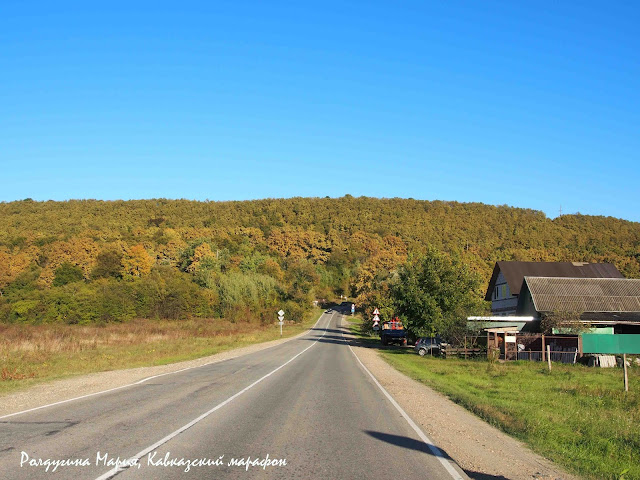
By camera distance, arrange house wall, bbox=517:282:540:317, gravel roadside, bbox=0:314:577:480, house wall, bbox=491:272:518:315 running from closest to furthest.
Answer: gravel roadside, bbox=0:314:577:480 → house wall, bbox=517:282:540:317 → house wall, bbox=491:272:518:315

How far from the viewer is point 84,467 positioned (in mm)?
6902

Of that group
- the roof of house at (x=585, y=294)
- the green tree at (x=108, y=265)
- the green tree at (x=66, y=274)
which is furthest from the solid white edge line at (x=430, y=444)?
the green tree at (x=108, y=265)

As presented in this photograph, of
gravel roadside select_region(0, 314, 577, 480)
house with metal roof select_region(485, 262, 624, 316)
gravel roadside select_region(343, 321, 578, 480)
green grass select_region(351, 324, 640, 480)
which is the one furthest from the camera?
house with metal roof select_region(485, 262, 624, 316)

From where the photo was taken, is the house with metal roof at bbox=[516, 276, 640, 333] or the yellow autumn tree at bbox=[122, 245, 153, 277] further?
the yellow autumn tree at bbox=[122, 245, 153, 277]

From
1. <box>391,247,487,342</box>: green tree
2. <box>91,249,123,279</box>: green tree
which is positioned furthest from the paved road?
<box>91,249,123,279</box>: green tree

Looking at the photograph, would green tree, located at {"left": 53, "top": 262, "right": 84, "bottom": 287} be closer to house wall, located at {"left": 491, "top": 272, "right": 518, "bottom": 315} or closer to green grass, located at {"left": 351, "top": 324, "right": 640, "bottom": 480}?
house wall, located at {"left": 491, "top": 272, "right": 518, "bottom": 315}

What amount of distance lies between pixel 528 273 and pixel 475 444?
47.3m

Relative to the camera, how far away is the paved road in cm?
696

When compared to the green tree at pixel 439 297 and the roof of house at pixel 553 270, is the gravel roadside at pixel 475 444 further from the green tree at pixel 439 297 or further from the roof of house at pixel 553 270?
the roof of house at pixel 553 270

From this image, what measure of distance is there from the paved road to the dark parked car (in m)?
22.8

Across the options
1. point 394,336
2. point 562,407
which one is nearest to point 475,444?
point 562,407

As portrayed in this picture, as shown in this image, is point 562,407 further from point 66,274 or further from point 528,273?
point 66,274

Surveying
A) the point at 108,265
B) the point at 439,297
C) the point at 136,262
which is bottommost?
the point at 439,297

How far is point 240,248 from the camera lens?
131m
